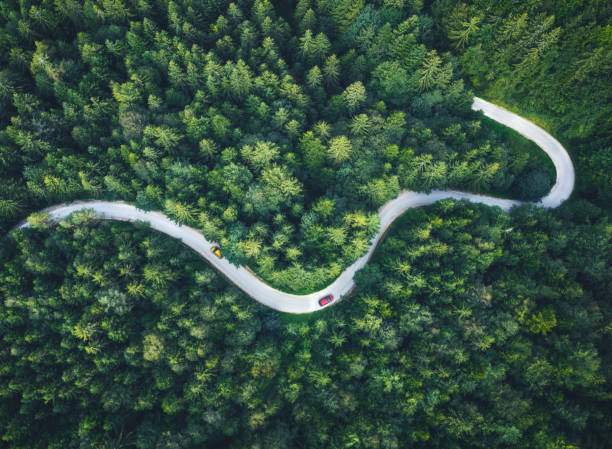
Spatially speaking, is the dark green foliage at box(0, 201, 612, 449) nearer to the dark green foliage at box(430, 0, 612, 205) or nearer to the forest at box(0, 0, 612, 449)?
the forest at box(0, 0, 612, 449)

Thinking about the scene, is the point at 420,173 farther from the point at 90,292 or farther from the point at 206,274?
the point at 90,292

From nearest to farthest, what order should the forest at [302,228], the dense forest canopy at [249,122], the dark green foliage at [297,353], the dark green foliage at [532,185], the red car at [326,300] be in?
the dark green foliage at [297,353]
the forest at [302,228]
the dense forest canopy at [249,122]
the red car at [326,300]
the dark green foliage at [532,185]

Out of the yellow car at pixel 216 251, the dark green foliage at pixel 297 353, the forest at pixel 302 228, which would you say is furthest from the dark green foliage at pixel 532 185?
the yellow car at pixel 216 251

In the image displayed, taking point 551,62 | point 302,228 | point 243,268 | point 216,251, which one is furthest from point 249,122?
point 551,62

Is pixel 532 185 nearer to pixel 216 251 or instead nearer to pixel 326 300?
pixel 326 300

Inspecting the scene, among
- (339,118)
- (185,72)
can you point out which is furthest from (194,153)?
(339,118)

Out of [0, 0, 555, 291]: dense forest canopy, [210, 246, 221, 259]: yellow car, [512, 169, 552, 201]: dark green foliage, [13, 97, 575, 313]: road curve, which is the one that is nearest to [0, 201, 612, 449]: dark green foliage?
[13, 97, 575, 313]: road curve

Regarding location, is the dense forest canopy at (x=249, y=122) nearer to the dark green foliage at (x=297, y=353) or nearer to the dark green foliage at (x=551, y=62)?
the dark green foliage at (x=551, y=62)
